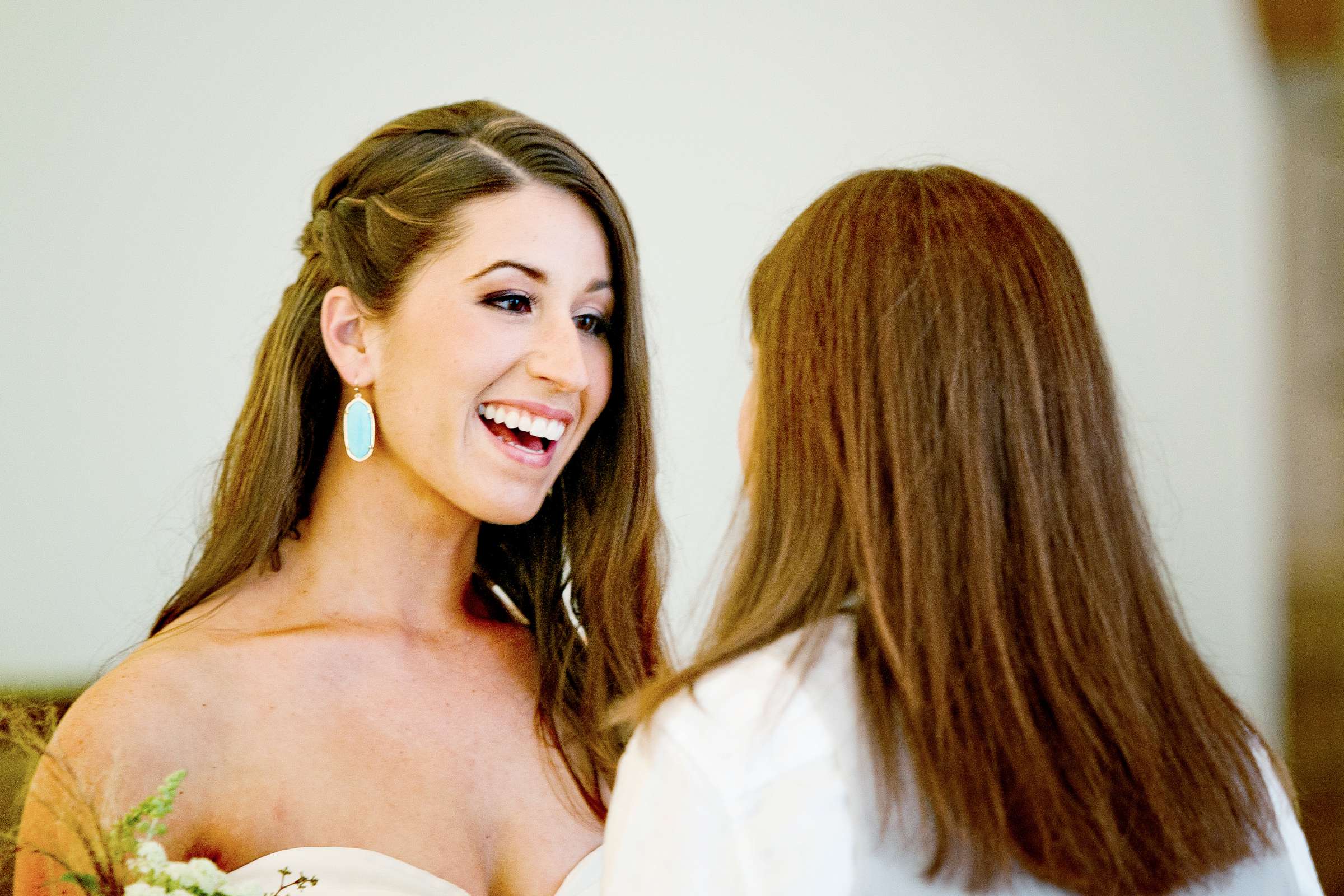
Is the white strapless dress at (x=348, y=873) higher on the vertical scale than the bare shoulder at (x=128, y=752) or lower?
lower

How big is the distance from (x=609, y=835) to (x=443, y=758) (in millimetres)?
673

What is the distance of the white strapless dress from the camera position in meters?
1.38

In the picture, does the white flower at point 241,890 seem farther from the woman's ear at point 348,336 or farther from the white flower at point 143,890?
the woman's ear at point 348,336

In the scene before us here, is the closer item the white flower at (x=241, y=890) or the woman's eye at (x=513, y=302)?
the white flower at (x=241, y=890)

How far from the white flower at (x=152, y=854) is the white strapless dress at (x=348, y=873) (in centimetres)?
23

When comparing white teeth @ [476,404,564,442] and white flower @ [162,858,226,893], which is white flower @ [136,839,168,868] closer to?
white flower @ [162,858,226,893]

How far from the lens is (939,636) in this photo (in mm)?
914

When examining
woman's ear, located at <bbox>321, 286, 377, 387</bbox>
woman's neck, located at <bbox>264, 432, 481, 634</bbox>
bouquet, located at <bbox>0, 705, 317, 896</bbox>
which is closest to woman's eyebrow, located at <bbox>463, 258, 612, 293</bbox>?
woman's ear, located at <bbox>321, 286, 377, 387</bbox>

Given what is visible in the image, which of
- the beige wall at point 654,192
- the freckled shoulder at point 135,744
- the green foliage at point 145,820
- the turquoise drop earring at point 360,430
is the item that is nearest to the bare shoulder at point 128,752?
the freckled shoulder at point 135,744

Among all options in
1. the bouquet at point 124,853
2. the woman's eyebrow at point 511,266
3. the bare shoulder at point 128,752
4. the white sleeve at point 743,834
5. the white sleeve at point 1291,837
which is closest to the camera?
the white sleeve at point 743,834

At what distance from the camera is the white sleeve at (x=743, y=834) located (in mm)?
872

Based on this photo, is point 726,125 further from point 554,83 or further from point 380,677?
point 380,677

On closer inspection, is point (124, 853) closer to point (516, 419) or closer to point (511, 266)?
point (516, 419)

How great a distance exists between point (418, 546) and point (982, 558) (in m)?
0.92
